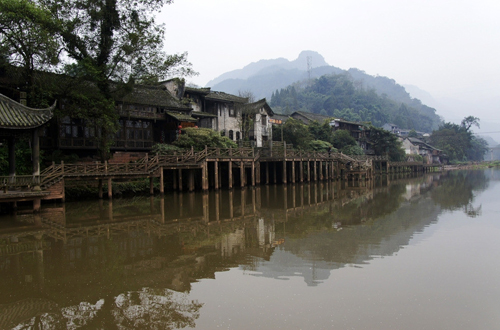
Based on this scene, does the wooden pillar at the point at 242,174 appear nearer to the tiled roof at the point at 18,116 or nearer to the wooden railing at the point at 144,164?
the wooden railing at the point at 144,164

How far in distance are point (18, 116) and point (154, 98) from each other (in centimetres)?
1688

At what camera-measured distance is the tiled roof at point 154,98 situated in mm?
33875

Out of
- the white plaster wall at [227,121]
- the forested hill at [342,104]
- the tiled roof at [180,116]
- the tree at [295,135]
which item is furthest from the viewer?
the forested hill at [342,104]

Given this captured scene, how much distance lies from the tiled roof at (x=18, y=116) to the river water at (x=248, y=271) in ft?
15.1

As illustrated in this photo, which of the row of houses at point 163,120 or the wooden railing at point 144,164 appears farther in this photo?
the row of houses at point 163,120

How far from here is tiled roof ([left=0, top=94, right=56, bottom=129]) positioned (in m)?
18.5

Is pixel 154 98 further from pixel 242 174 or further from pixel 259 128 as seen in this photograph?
pixel 259 128

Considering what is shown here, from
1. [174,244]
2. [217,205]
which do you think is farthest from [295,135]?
[174,244]

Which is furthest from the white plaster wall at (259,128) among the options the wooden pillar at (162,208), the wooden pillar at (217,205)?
the wooden pillar at (162,208)

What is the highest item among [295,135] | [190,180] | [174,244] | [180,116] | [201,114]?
[201,114]

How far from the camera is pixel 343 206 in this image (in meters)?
24.5

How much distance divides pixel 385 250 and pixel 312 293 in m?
4.97

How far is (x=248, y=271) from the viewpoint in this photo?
1037 centimetres

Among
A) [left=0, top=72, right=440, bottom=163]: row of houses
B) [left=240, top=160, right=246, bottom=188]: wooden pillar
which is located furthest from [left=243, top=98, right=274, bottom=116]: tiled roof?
[left=240, top=160, right=246, bottom=188]: wooden pillar
